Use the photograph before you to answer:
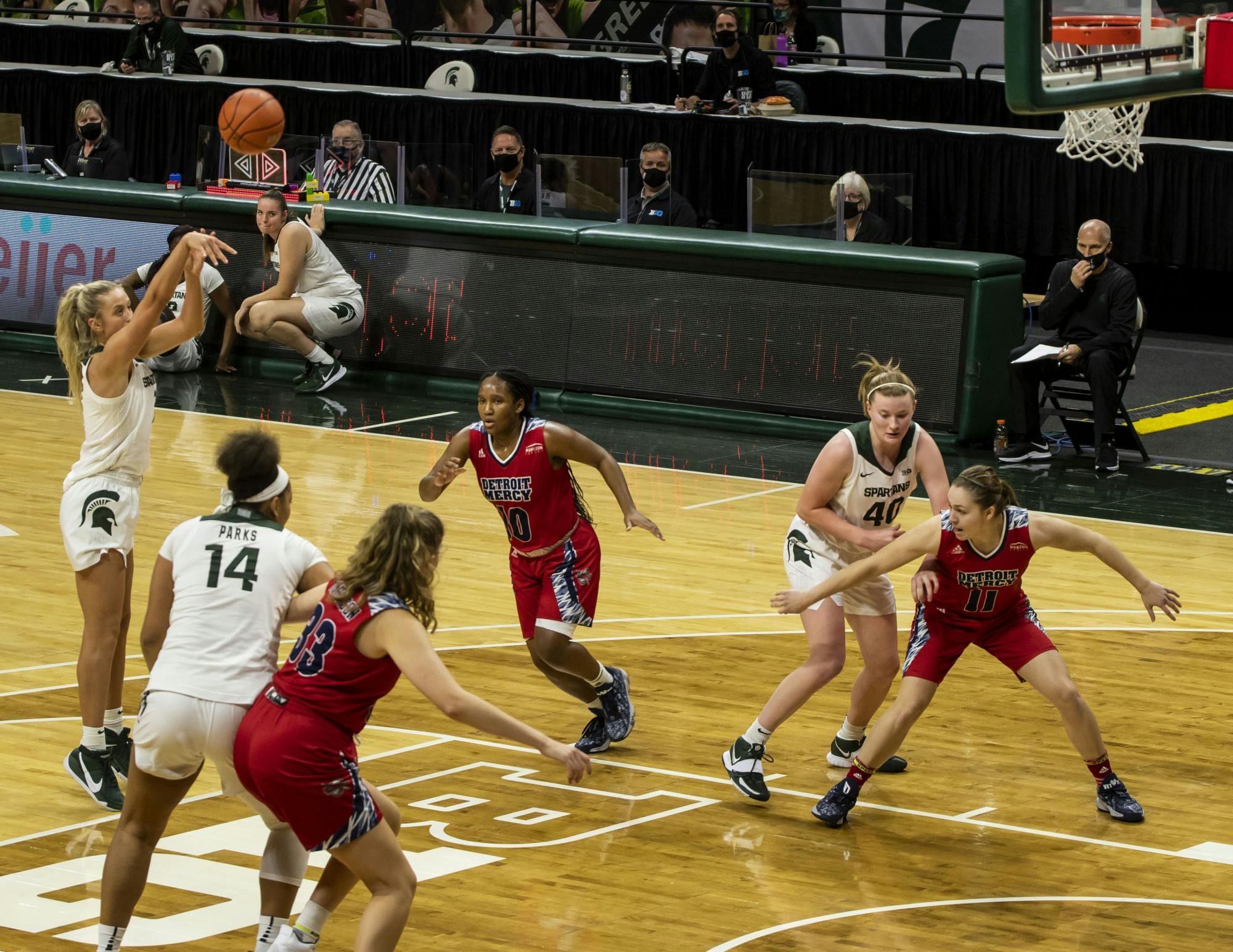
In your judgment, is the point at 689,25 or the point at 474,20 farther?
the point at 474,20

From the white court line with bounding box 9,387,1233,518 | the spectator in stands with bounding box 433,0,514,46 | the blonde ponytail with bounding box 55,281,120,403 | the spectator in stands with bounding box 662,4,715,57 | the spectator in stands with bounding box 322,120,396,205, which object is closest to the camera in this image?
the blonde ponytail with bounding box 55,281,120,403

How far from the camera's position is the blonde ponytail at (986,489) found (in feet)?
22.2

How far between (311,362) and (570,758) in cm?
1119

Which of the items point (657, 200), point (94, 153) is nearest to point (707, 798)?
point (657, 200)

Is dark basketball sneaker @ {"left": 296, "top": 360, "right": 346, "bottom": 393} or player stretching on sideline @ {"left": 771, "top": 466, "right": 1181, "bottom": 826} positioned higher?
player stretching on sideline @ {"left": 771, "top": 466, "right": 1181, "bottom": 826}

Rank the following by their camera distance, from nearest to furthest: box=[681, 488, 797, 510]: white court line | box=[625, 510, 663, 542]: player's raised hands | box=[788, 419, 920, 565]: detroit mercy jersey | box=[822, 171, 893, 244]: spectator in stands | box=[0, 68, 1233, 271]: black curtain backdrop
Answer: box=[788, 419, 920, 565]: detroit mercy jersey
box=[625, 510, 663, 542]: player's raised hands
box=[681, 488, 797, 510]: white court line
box=[822, 171, 893, 244]: spectator in stands
box=[0, 68, 1233, 271]: black curtain backdrop

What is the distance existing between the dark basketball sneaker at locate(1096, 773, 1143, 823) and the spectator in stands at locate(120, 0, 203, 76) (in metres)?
17.0

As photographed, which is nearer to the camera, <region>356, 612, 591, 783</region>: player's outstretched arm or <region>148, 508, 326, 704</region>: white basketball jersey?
<region>356, 612, 591, 783</region>: player's outstretched arm

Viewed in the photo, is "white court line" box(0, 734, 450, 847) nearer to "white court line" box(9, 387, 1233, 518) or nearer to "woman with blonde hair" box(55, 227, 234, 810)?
"woman with blonde hair" box(55, 227, 234, 810)

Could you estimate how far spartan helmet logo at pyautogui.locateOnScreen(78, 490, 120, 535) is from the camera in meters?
6.93

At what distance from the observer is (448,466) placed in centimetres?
780

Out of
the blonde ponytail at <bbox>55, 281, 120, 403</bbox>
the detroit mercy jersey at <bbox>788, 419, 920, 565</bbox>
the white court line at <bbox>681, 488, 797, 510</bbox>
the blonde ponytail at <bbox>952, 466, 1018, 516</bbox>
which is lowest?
the white court line at <bbox>681, 488, 797, 510</bbox>

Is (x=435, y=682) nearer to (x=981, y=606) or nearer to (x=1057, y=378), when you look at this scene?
(x=981, y=606)

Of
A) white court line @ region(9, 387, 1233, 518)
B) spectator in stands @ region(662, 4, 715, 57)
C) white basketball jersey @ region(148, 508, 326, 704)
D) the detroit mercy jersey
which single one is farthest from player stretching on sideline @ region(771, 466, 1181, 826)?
spectator in stands @ region(662, 4, 715, 57)
